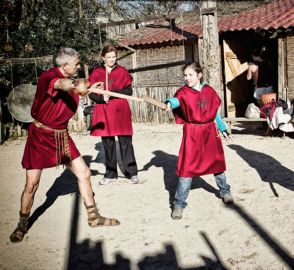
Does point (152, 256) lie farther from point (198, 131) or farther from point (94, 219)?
point (198, 131)

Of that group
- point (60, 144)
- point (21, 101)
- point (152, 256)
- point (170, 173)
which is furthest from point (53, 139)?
point (21, 101)

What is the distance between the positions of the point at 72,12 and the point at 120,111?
404 inches

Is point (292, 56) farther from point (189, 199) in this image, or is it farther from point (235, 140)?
point (189, 199)

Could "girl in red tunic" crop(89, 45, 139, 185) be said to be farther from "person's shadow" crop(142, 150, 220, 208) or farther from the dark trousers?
"person's shadow" crop(142, 150, 220, 208)

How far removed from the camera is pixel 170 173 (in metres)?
6.29

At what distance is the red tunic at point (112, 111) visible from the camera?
5504 millimetres

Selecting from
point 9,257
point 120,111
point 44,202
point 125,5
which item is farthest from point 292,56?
point 125,5

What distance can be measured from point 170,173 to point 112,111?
153cm

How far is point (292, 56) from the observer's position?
31.8 feet

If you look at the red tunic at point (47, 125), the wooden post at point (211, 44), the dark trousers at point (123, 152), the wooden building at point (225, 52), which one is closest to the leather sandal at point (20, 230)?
the red tunic at point (47, 125)

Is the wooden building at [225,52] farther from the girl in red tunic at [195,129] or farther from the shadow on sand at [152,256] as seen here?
the shadow on sand at [152,256]

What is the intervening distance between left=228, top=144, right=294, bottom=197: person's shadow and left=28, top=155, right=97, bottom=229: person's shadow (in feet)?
9.26

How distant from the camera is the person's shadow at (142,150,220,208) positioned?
210 inches

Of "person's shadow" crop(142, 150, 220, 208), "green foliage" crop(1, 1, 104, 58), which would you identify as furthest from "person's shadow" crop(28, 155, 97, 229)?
"green foliage" crop(1, 1, 104, 58)
